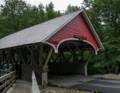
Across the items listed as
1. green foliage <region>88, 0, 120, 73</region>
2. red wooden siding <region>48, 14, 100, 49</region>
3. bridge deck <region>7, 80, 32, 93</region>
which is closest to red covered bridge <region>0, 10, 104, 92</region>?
red wooden siding <region>48, 14, 100, 49</region>

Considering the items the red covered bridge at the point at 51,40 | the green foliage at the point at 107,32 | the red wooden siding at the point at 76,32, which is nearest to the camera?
the red covered bridge at the point at 51,40

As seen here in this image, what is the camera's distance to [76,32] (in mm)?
17734

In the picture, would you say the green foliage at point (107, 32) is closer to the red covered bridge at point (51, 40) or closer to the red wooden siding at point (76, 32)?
the red covered bridge at point (51, 40)

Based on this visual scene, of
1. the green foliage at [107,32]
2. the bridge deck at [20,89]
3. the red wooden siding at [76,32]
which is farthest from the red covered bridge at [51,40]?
the green foliage at [107,32]

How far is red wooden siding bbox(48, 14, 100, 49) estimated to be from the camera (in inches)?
639

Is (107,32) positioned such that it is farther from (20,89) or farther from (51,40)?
(20,89)

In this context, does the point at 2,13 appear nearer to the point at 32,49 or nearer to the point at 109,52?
the point at 109,52

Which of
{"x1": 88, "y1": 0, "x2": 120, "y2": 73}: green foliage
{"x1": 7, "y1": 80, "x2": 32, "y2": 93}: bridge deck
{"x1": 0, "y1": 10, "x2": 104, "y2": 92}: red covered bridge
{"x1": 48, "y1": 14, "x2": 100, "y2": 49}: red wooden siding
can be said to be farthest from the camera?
{"x1": 88, "y1": 0, "x2": 120, "y2": 73}: green foliage

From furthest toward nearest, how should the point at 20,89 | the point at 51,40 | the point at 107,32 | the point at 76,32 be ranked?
the point at 107,32 → the point at 76,32 → the point at 51,40 → the point at 20,89

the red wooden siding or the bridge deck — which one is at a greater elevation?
the red wooden siding

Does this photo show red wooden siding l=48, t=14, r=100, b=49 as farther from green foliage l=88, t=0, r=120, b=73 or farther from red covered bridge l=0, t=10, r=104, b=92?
green foliage l=88, t=0, r=120, b=73

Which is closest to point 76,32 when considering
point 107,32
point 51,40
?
point 51,40

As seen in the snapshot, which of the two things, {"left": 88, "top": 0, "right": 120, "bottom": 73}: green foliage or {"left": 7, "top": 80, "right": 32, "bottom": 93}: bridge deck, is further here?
{"left": 88, "top": 0, "right": 120, "bottom": 73}: green foliage

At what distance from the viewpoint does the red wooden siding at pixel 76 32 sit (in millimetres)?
16237
